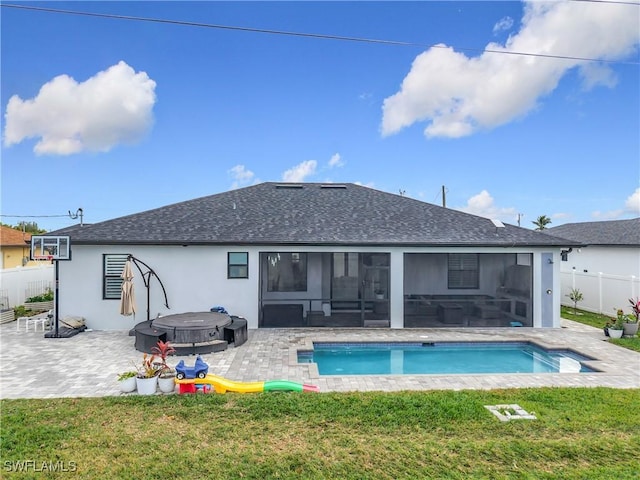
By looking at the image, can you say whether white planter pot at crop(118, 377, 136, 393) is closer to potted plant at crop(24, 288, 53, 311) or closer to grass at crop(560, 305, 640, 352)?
potted plant at crop(24, 288, 53, 311)

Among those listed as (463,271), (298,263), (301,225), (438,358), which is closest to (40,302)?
(298,263)

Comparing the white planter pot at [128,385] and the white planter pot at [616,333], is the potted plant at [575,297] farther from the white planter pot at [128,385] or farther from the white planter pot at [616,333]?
the white planter pot at [128,385]

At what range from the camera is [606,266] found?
19.4 meters

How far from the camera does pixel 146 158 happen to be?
2219cm

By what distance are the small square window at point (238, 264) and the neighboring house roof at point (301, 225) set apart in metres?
0.55

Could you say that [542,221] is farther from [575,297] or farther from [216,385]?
[216,385]

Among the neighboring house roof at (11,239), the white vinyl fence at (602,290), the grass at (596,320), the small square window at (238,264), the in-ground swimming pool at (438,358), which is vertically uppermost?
the neighboring house roof at (11,239)

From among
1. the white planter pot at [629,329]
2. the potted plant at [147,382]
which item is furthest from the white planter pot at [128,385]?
the white planter pot at [629,329]

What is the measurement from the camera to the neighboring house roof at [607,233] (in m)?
18.7

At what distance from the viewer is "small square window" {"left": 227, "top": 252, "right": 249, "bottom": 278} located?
41.7 ft

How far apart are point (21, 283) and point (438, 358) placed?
16.8 metres

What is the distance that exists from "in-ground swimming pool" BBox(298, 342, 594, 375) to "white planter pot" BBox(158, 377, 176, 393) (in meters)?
3.45

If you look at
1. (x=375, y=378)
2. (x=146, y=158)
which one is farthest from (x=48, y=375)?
(x=146, y=158)

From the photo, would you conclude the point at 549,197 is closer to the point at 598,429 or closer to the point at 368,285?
the point at 368,285
